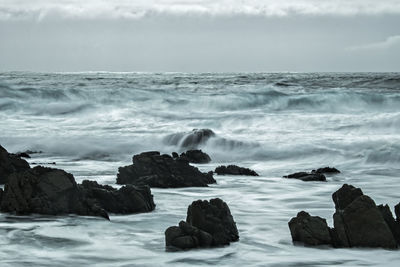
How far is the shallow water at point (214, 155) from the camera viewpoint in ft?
18.4

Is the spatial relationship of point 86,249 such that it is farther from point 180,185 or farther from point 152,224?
point 180,185

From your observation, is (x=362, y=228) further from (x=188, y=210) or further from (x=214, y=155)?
(x=214, y=155)

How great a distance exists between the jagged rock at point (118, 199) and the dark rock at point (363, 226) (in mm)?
2430

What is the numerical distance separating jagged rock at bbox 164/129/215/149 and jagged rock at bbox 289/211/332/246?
11.3m

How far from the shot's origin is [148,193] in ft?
25.5

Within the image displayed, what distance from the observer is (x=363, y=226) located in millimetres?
5754

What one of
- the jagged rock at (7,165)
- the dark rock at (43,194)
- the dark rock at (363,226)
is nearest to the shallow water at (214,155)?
the dark rock at (363,226)

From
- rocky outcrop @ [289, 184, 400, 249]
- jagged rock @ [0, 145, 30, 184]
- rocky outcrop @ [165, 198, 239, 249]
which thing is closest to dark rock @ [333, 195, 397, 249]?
rocky outcrop @ [289, 184, 400, 249]

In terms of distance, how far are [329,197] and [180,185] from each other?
2033mm

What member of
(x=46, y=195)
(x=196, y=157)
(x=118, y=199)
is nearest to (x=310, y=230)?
(x=118, y=199)

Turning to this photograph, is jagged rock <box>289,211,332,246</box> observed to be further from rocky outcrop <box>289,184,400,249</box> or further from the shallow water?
the shallow water

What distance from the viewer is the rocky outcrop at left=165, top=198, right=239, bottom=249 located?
18.6 feet

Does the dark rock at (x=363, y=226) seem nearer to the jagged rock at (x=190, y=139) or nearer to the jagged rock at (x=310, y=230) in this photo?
the jagged rock at (x=310, y=230)

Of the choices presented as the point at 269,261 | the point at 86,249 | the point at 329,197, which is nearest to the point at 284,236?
the point at 269,261
